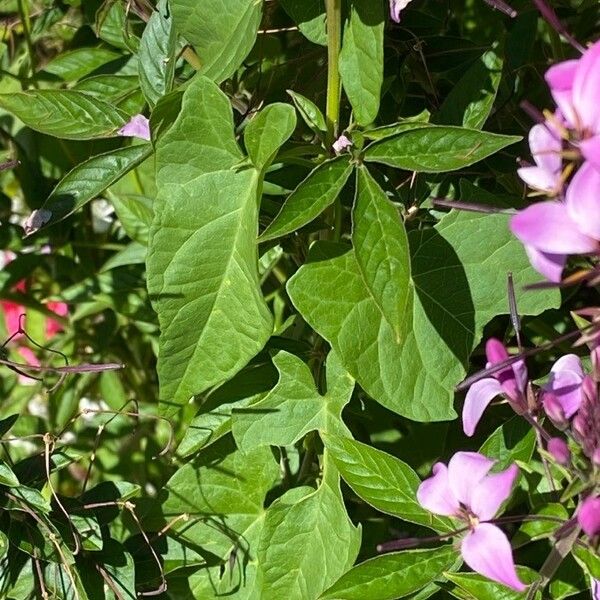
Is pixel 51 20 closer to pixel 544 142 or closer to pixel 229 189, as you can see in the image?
pixel 229 189

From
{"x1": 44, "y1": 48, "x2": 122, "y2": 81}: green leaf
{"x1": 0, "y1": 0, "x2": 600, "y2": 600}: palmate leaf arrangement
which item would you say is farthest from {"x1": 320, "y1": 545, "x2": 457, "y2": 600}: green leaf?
{"x1": 44, "y1": 48, "x2": 122, "y2": 81}: green leaf

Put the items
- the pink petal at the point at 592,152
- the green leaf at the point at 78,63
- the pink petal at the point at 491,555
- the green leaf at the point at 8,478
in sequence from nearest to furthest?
1. the pink petal at the point at 592,152
2. the pink petal at the point at 491,555
3. the green leaf at the point at 8,478
4. the green leaf at the point at 78,63

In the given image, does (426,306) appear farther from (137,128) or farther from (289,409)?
(137,128)

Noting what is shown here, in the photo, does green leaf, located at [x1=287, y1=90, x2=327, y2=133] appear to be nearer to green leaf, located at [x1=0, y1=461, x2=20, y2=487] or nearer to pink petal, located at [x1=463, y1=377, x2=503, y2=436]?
pink petal, located at [x1=463, y1=377, x2=503, y2=436]

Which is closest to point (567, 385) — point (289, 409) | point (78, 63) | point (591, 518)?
point (591, 518)

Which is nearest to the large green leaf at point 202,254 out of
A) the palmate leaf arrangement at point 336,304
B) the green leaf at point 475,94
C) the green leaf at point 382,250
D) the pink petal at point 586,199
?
the palmate leaf arrangement at point 336,304

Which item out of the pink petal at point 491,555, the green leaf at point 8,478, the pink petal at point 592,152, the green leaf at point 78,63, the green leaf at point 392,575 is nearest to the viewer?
the pink petal at point 592,152

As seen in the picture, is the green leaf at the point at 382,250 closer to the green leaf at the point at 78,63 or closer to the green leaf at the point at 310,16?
the green leaf at the point at 310,16
